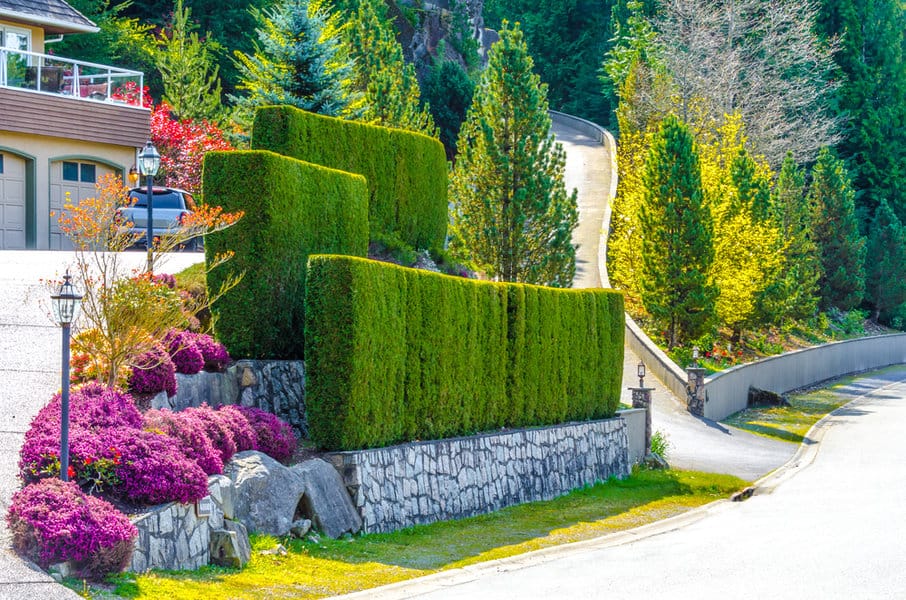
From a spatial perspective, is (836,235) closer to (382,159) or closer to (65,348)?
(382,159)

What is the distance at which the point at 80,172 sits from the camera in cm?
3275

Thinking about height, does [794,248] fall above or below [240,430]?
above

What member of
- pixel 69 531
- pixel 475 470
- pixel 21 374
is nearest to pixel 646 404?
pixel 475 470

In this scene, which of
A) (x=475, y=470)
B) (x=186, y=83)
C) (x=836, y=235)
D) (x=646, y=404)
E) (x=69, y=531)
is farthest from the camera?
(x=836, y=235)

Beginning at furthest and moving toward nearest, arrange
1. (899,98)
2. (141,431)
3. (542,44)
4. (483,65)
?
1. (542,44)
2. (899,98)
3. (483,65)
4. (141,431)

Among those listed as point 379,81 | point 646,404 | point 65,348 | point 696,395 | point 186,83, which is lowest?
point 696,395

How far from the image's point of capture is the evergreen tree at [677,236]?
3875 centimetres

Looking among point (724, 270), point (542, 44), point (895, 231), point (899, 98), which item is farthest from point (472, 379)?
point (542, 44)

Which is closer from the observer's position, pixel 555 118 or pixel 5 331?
pixel 5 331

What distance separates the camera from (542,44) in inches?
3543

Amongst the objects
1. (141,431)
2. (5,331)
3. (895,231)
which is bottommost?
(141,431)

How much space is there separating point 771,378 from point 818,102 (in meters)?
35.1

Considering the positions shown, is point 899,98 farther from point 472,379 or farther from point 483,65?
point 472,379

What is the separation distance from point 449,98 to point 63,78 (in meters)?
26.5
